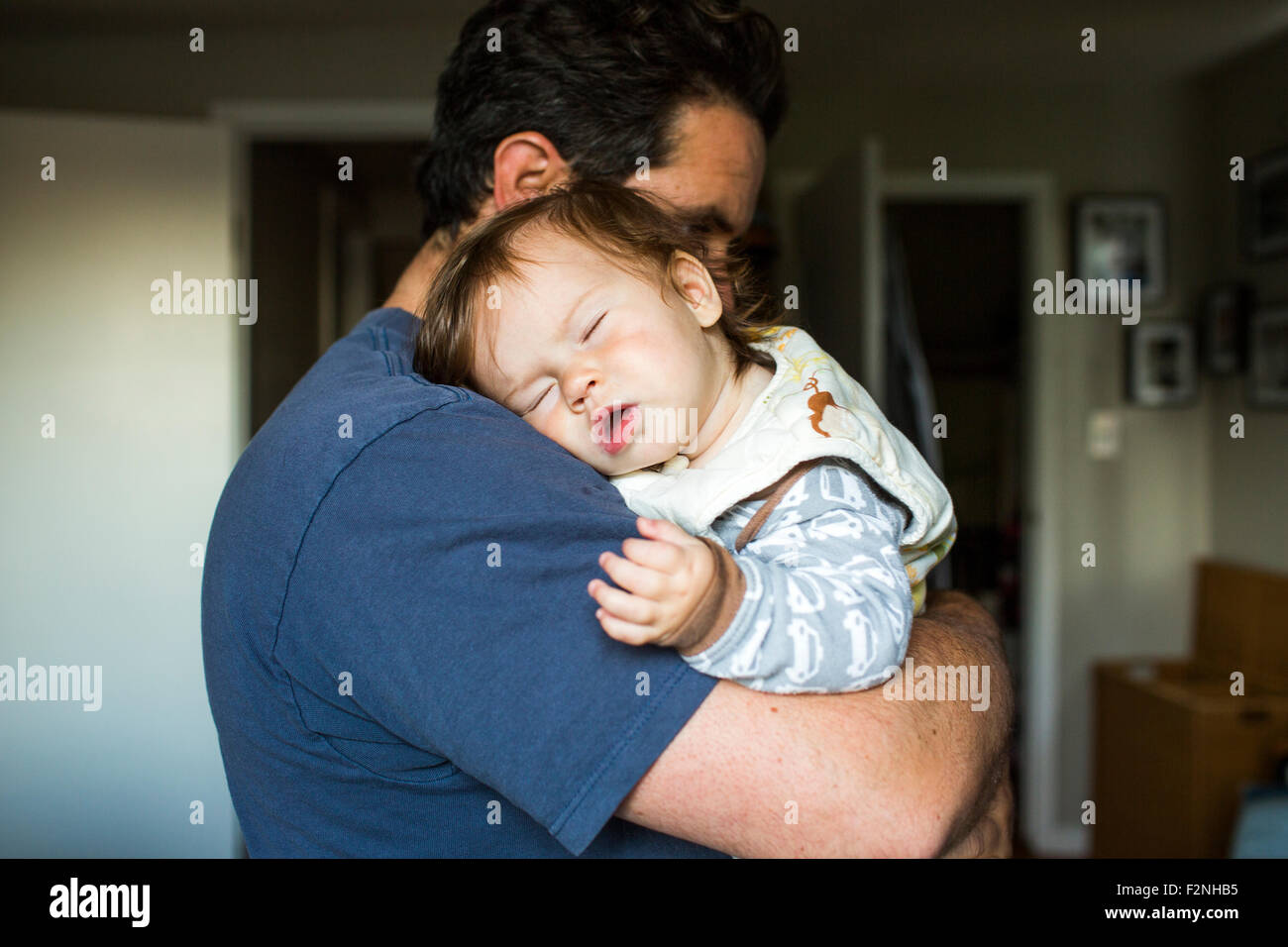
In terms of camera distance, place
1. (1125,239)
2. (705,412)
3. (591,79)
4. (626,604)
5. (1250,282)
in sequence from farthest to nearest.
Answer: (1125,239) < (1250,282) < (591,79) < (705,412) < (626,604)

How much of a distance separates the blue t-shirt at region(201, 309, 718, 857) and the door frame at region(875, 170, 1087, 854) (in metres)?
2.82

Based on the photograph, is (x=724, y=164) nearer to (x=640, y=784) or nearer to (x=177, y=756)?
(x=640, y=784)

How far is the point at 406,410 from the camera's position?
1.89 feet

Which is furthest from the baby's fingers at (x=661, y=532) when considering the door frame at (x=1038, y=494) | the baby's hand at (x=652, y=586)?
the door frame at (x=1038, y=494)

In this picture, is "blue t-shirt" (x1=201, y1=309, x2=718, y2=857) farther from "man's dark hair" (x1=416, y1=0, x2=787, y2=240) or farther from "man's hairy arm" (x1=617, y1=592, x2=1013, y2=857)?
"man's dark hair" (x1=416, y1=0, x2=787, y2=240)

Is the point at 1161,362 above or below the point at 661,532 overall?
above

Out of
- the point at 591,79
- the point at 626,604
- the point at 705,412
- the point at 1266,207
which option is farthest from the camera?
the point at 1266,207

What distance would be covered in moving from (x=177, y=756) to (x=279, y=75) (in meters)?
1.91

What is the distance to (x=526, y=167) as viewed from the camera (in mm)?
892

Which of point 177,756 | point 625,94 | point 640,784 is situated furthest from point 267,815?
point 177,756

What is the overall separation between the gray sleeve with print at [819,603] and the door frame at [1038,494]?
8.91 ft

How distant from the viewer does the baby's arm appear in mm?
528

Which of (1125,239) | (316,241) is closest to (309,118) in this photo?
(316,241)

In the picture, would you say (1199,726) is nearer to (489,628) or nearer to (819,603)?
(819,603)
